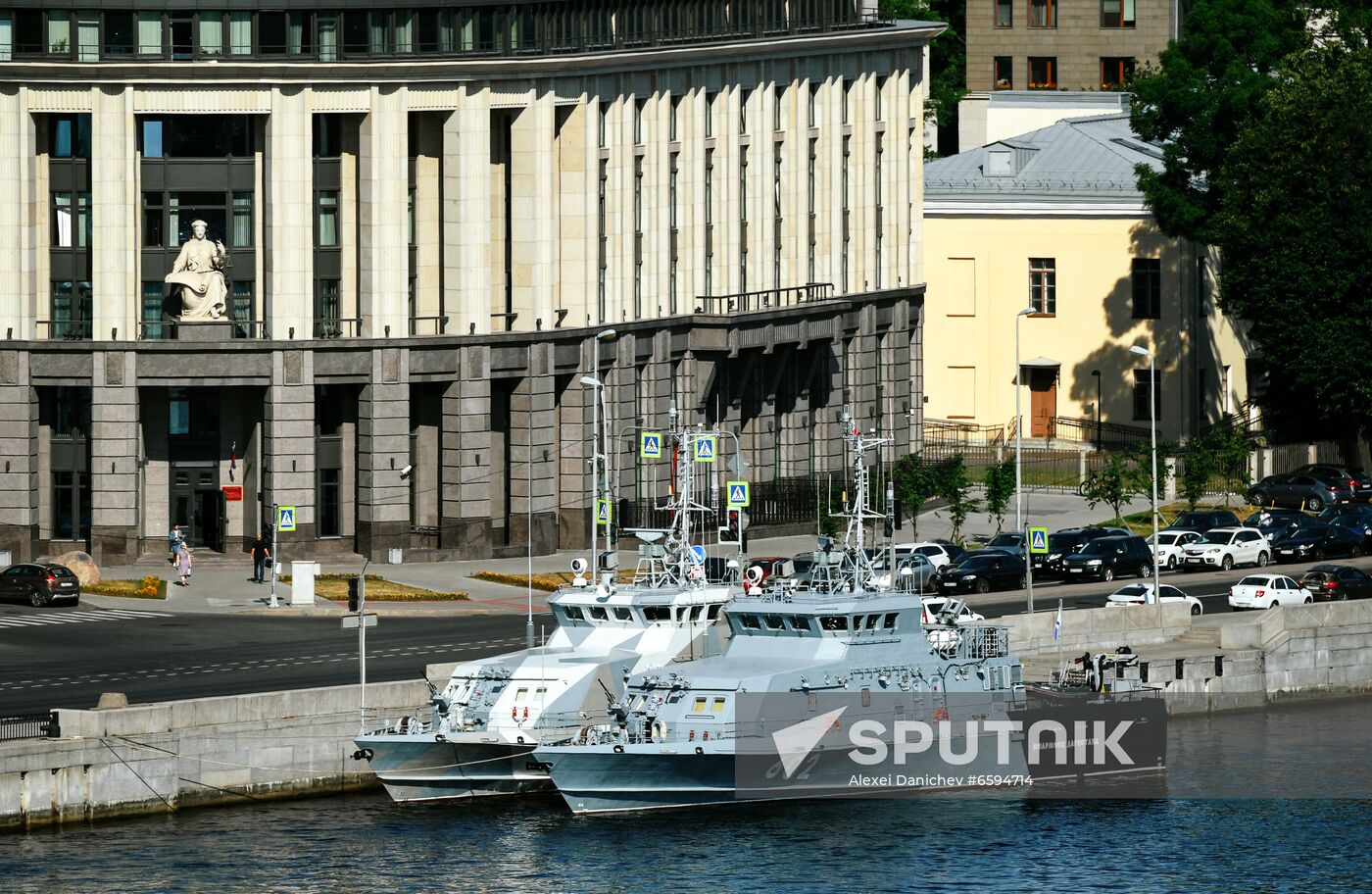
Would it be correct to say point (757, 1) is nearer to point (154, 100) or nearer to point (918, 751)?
point (154, 100)

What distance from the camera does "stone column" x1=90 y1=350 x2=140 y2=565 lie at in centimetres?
12988

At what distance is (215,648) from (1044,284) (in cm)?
7569

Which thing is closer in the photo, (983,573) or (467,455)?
(983,573)

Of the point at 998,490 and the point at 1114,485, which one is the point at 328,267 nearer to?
the point at 998,490

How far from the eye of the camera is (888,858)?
87312 millimetres

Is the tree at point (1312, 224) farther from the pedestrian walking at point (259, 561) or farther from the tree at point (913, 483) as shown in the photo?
the pedestrian walking at point (259, 561)

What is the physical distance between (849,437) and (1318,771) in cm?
1769

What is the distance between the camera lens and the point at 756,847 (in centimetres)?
8862

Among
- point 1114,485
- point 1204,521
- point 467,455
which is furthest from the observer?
point 1114,485

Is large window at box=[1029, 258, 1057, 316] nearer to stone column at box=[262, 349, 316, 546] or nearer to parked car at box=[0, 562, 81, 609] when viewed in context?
stone column at box=[262, 349, 316, 546]

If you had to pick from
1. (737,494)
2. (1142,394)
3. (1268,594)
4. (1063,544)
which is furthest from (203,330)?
(1142,394)

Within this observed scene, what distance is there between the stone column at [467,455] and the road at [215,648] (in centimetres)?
1481

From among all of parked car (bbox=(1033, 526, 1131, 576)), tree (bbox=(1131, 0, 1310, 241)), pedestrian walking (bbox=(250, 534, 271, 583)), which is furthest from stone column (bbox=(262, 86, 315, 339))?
tree (bbox=(1131, 0, 1310, 241))

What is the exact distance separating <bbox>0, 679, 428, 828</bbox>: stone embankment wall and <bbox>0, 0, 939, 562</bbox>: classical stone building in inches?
1449
